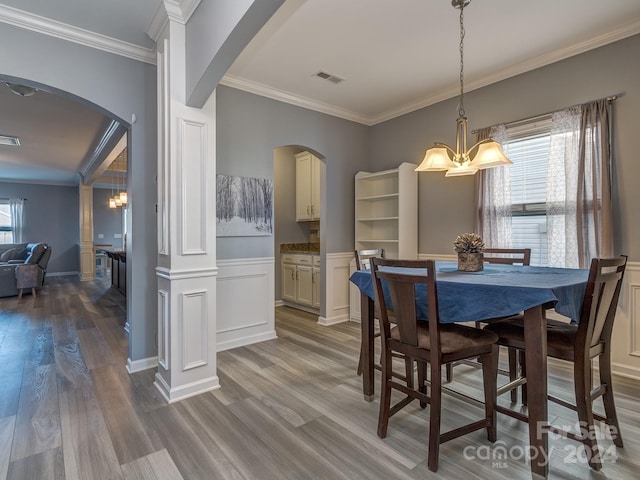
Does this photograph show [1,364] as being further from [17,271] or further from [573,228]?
[573,228]

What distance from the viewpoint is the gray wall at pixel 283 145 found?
11.8ft

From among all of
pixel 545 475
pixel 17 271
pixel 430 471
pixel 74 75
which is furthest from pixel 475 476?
pixel 17 271

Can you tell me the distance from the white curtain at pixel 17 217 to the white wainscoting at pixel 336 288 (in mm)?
9564

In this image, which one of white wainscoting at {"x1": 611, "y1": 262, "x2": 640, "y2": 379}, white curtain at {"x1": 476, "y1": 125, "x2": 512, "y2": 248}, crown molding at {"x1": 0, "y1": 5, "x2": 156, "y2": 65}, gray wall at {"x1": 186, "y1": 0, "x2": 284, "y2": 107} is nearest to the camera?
gray wall at {"x1": 186, "y1": 0, "x2": 284, "y2": 107}

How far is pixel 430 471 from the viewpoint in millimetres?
1675

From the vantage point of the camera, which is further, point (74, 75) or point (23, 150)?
point (23, 150)

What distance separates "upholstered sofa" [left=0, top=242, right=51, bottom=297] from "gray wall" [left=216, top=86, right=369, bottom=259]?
5.65 m

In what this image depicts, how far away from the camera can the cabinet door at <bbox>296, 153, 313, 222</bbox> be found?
18.0 ft

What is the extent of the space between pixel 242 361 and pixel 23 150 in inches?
249

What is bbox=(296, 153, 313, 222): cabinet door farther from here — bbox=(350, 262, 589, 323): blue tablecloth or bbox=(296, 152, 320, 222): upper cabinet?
bbox=(350, 262, 589, 323): blue tablecloth

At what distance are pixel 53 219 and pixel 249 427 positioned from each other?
35.2 feet

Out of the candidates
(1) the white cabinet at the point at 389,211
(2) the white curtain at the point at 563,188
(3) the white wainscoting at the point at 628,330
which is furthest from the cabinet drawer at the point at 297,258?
(3) the white wainscoting at the point at 628,330

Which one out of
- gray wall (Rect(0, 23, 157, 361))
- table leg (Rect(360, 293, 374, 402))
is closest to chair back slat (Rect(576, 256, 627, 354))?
table leg (Rect(360, 293, 374, 402))

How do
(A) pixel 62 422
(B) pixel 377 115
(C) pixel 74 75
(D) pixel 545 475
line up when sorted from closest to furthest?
(D) pixel 545 475, (A) pixel 62 422, (C) pixel 74 75, (B) pixel 377 115
